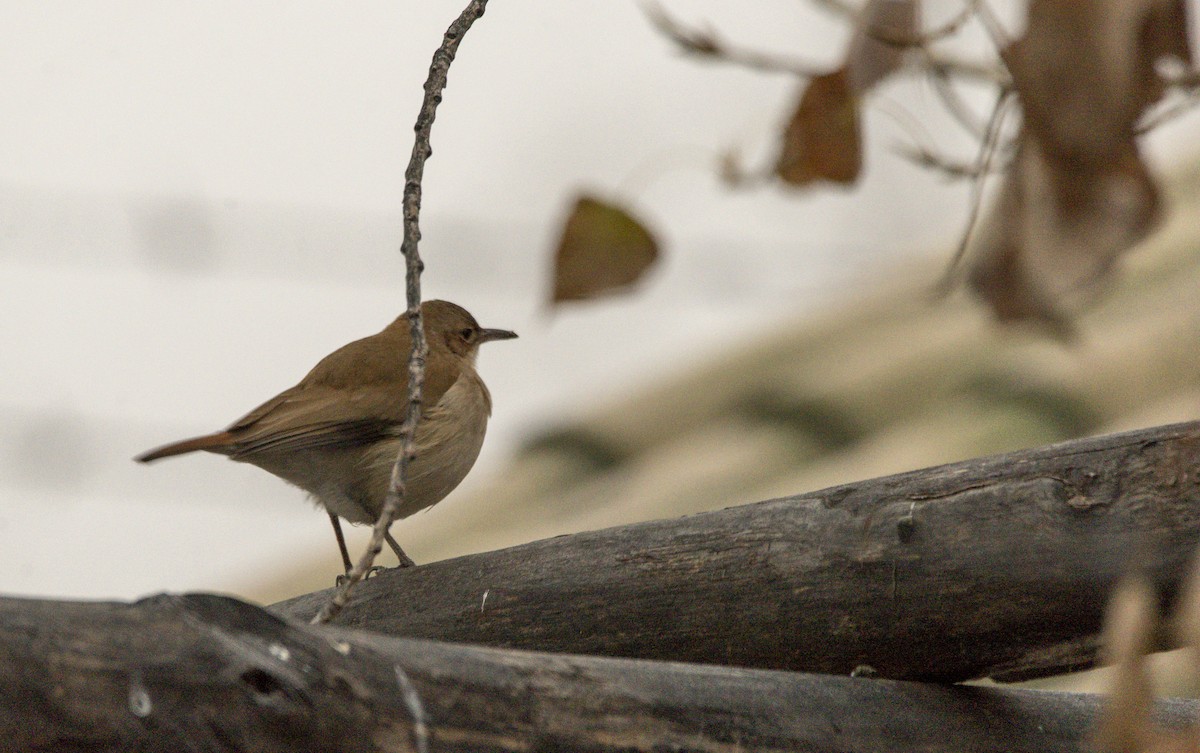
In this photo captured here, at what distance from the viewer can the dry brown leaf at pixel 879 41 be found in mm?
2566

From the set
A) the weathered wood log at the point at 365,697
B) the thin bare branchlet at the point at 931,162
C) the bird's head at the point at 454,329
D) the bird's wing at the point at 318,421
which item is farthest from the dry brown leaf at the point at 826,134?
the bird's head at the point at 454,329

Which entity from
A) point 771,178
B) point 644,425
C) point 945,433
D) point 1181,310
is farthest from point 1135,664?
point 644,425

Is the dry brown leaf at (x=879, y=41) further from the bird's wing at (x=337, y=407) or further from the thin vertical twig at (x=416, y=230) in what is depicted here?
the bird's wing at (x=337, y=407)

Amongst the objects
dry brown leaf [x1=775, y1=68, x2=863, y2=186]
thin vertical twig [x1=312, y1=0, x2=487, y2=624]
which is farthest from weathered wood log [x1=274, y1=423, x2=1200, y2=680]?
dry brown leaf [x1=775, y1=68, x2=863, y2=186]

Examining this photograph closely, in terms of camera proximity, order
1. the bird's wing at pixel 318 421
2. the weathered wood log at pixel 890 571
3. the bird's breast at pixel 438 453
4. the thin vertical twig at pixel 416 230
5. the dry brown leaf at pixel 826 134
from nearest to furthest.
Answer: the weathered wood log at pixel 890 571 → the thin vertical twig at pixel 416 230 → the dry brown leaf at pixel 826 134 → the bird's wing at pixel 318 421 → the bird's breast at pixel 438 453

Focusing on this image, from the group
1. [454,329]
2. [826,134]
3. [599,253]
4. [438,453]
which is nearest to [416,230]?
[599,253]

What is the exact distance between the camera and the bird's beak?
13.8 feet

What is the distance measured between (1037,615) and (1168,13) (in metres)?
0.86

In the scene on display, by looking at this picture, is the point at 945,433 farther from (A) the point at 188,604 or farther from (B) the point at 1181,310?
(A) the point at 188,604

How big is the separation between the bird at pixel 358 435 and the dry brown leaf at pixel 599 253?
57 cm

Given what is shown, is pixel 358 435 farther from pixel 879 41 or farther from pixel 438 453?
pixel 879 41

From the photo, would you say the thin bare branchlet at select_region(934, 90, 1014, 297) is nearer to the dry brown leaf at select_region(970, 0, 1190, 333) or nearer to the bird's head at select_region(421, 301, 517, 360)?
the dry brown leaf at select_region(970, 0, 1190, 333)

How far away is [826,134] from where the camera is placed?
281 cm

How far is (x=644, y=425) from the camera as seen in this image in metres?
7.09
